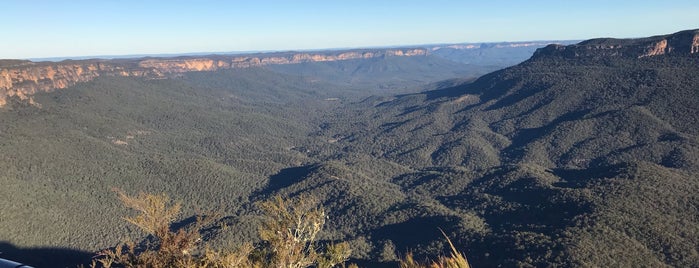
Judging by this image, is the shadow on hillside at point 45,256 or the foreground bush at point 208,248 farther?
the shadow on hillside at point 45,256

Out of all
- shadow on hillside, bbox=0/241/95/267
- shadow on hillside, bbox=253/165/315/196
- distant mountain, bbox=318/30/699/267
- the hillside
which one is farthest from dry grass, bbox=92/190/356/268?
shadow on hillside, bbox=253/165/315/196

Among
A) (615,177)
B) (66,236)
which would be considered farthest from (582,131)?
(66,236)

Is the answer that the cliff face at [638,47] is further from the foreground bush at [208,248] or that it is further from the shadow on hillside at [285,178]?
the foreground bush at [208,248]

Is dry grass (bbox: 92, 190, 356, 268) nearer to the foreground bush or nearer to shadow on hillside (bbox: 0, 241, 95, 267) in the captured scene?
the foreground bush

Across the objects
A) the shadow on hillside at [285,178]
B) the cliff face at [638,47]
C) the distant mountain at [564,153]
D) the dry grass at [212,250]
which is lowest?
the shadow on hillside at [285,178]

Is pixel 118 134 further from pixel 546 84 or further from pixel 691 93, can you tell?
pixel 691 93

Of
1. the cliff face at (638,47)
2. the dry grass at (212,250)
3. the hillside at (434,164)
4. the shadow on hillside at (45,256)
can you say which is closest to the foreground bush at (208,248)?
the dry grass at (212,250)
